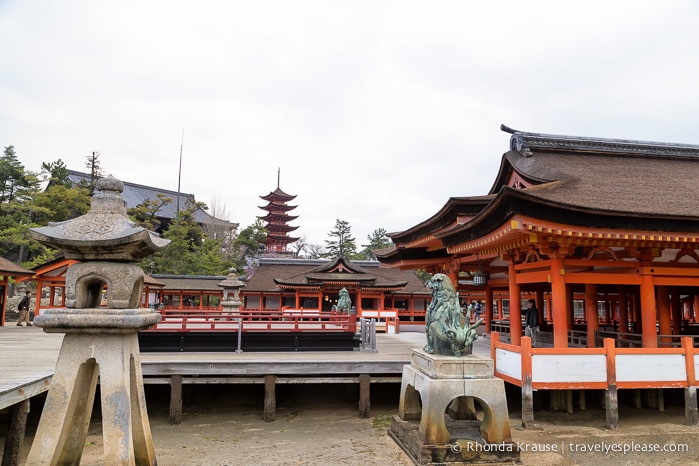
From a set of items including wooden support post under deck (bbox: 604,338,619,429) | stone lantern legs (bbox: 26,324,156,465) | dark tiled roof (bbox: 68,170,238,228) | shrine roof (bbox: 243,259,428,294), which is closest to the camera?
stone lantern legs (bbox: 26,324,156,465)

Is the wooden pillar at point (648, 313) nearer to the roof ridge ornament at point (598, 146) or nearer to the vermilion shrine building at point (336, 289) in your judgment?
the roof ridge ornament at point (598, 146)

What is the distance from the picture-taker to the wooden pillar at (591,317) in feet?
38.6

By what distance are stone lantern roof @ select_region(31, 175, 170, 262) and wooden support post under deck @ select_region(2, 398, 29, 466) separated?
3.42 meters

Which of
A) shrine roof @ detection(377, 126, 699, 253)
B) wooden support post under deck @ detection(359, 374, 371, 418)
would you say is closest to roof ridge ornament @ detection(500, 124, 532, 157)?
shrine roof @ detection(377, 126, 699, 253)

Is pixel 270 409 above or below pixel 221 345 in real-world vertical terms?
below

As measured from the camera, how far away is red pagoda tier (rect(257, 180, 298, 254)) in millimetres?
62219

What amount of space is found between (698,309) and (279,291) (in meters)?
25.2

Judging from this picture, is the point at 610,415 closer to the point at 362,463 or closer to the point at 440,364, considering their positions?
the point at 440,364

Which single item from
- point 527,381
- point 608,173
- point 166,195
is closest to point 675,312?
point 608,173

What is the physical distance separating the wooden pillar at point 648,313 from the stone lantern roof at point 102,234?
35.2ft

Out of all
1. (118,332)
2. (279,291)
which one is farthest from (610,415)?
(279,291)

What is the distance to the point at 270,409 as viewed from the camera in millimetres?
10641

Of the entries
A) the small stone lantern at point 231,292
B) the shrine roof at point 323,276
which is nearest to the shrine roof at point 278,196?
the shrine roof at point 323,276

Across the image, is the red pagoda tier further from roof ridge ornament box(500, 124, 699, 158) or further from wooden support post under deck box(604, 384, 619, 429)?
wooden support post under deck box(604, 384, 619, 429)
